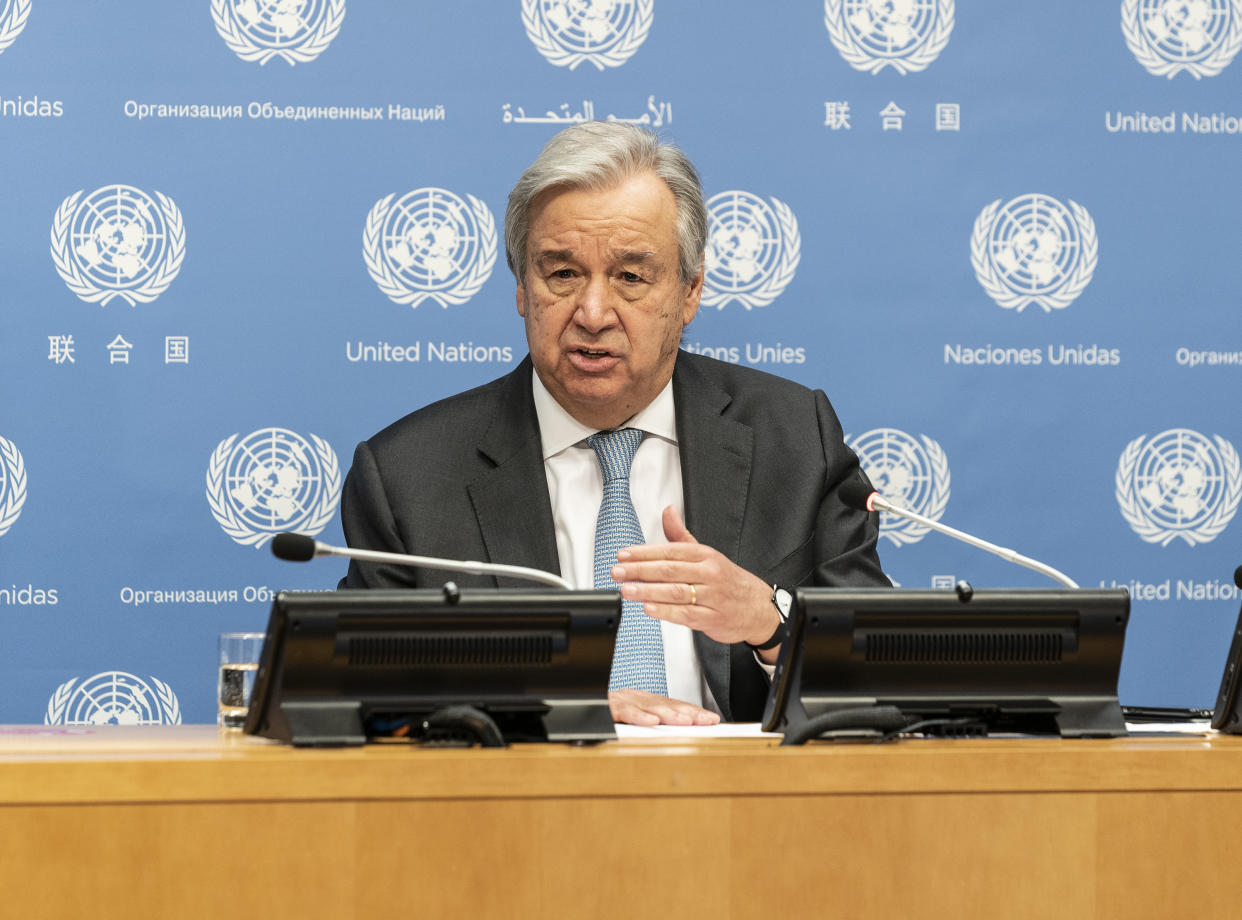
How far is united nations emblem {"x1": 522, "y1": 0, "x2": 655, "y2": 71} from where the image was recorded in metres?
3.10

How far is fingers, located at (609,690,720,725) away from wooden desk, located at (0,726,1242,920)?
53 centimetres

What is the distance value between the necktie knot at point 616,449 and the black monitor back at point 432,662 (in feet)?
3.40

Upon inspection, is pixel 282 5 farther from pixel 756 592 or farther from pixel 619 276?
pixel 756 592

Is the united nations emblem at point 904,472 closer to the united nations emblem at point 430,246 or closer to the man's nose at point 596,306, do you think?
the man's nose at point 596,306

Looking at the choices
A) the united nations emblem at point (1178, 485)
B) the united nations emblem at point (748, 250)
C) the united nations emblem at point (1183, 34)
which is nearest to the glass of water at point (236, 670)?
the united nations emblem at point (748, 250)

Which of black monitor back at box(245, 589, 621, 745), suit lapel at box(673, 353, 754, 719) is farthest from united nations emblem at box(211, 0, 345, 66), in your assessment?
black monitor back at box(245, 589, 621, 745)

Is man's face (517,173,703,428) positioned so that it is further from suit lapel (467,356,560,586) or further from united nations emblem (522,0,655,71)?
united nations emblem (522,0,655,71)

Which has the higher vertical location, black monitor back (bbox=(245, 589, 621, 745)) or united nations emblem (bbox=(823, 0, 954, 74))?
united nations emblem (bbox=(823, 0, 954, 74))

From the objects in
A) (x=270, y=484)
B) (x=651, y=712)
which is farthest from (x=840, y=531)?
(x=270, y=484)

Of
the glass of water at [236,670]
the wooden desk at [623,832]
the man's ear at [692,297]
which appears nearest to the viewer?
the wooden desk at [623,832]

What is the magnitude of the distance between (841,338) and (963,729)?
1.65 meters

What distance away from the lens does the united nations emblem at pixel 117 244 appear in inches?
118

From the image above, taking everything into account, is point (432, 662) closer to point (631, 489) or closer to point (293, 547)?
point (293, 547)

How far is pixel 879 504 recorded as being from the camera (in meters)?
1.81
